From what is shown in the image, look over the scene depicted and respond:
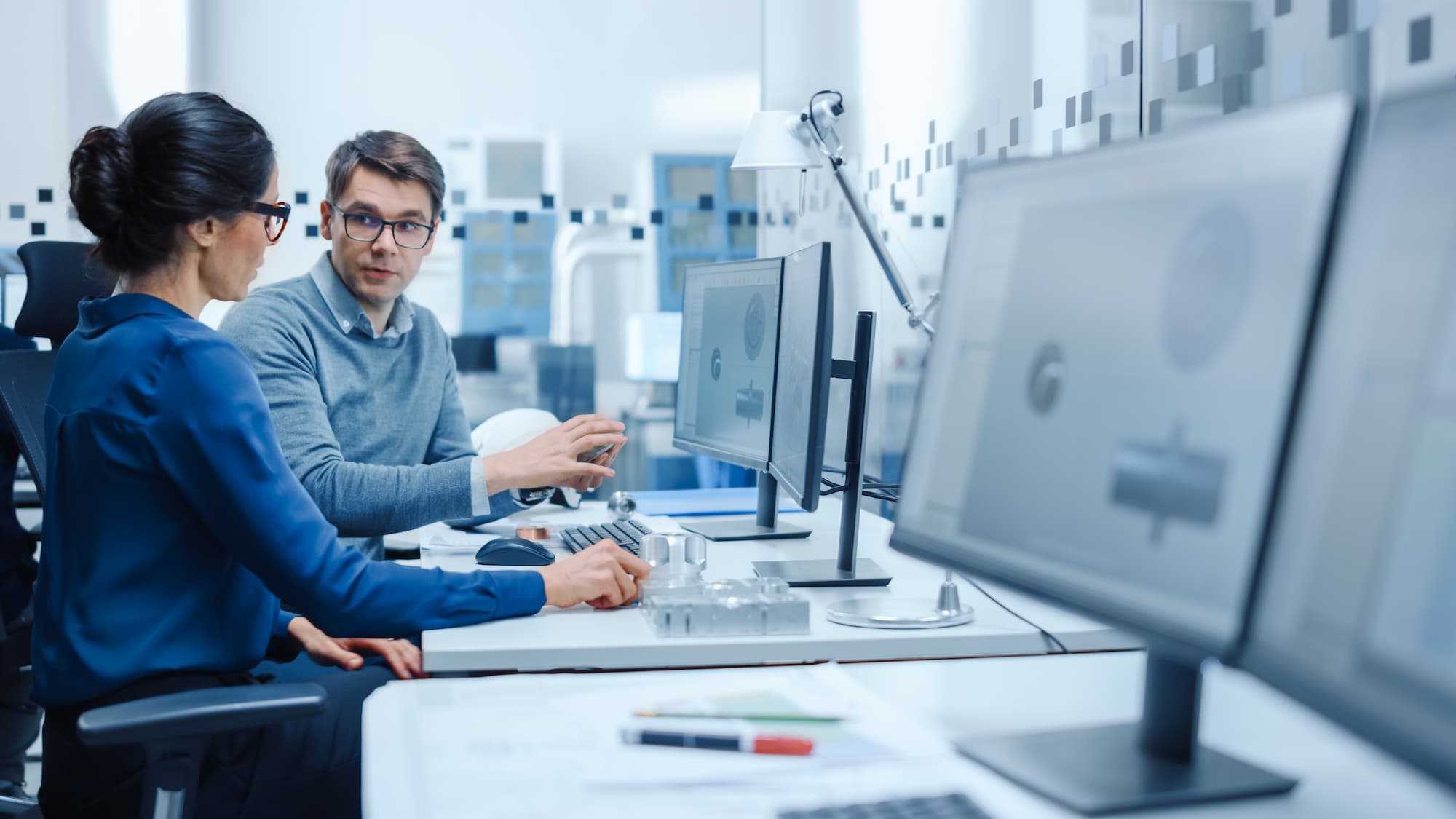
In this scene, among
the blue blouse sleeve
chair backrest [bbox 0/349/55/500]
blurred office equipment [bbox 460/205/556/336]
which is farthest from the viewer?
blurred office equipment [bbox 460/205/556/336]

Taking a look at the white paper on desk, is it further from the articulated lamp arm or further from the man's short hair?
the man's short hair

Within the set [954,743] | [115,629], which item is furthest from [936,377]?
[115,629]

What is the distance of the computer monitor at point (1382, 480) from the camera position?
0.55 metres

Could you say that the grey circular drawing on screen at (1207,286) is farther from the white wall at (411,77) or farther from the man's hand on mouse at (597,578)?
the white wall at (411,77)

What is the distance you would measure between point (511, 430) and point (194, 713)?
59.0 inches

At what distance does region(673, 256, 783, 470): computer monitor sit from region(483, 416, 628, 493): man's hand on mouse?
8.2 inches

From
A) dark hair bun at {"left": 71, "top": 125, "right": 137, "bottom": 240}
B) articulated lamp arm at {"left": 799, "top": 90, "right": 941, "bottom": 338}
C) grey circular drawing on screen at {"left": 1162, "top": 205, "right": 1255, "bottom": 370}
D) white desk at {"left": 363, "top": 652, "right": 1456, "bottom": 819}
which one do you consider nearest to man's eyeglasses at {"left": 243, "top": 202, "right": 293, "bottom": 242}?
dark hair bun at {"left": 71, "top": 125, "right": 137, "bottom": 240}

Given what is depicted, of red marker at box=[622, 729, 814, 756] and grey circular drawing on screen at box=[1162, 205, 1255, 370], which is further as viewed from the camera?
red marker at box=[622, 729, 814, 756]

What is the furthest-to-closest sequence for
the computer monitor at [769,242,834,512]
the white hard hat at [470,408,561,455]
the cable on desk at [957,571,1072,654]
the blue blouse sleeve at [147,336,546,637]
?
the white hard hat at [470,408,561,455]
the computer monitor at [769,242,834,512]
the cable on desk at [957,571,1072,654]
the blue blouse sleeve at [147,336,546,637]

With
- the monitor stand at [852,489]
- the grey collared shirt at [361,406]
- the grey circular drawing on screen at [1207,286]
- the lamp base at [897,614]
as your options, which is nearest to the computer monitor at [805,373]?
the monitor stand at [852,489]

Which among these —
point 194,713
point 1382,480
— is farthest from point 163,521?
point 1382,480

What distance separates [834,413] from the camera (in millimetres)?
2027

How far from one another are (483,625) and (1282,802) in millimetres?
885

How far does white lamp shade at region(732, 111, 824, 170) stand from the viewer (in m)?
2.59
